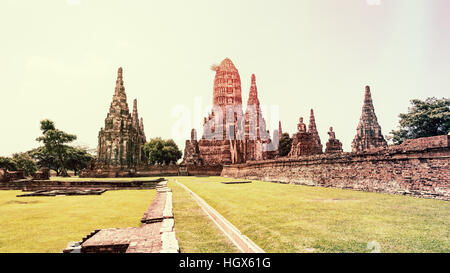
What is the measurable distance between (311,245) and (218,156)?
65.1 metres

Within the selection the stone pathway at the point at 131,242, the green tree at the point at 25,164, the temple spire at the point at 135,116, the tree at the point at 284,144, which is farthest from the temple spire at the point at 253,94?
the stone pathway at the point at 131,242

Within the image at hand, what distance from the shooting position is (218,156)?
68.8 m

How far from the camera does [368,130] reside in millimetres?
27516

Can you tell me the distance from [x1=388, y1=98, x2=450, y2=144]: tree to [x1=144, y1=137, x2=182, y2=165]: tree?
47.2 m

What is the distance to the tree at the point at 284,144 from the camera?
199 feet

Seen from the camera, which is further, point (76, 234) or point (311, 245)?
point (76, 234)

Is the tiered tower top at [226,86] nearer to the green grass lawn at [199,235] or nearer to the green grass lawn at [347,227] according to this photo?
the green grass lawn at [347,227]

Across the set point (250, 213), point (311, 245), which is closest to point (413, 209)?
point (250, 213)

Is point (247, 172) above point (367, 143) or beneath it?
beneath

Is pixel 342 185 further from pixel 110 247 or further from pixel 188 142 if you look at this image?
pixel 188 142

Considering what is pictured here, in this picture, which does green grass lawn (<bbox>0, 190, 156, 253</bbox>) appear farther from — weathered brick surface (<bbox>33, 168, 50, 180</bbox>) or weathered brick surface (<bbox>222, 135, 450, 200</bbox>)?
weathered brick surface (<bbox>33, 168, 50, 180</bbox>)

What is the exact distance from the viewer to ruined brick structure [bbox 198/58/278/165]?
6319 centimetres

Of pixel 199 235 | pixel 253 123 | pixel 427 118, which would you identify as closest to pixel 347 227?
pixel 199 235

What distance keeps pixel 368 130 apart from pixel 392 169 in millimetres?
18845
